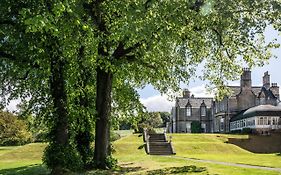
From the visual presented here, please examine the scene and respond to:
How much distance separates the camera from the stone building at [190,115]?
103 metres

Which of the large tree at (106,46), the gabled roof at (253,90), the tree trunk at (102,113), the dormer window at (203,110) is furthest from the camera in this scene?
the dormer window at (203,110)

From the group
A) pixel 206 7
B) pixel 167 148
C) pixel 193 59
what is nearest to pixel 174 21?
pixel 206 7

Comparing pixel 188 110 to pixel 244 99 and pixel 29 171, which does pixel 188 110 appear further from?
pixel 29 171

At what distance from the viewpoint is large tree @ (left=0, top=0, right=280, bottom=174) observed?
19094mm

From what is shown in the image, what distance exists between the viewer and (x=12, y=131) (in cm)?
7756

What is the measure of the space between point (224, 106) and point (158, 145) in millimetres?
46352

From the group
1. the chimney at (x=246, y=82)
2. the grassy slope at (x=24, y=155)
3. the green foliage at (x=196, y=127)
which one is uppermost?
the chimney at (x=246, y=82)

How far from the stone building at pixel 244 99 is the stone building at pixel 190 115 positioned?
8641mm

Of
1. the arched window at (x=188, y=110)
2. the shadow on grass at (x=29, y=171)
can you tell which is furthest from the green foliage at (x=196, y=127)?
the shadow on grass at (x=29, y=171)

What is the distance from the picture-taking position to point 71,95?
25000mm

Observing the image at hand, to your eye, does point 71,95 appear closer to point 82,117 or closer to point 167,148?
point 82,117

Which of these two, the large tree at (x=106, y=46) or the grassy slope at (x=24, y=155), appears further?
the grassy slope at (x=24, y=155)

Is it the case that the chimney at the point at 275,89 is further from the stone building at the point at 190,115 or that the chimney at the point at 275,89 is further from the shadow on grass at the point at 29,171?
the shadow on grass at the point at 29,171

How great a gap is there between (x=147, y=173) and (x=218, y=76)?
932 centimetres
